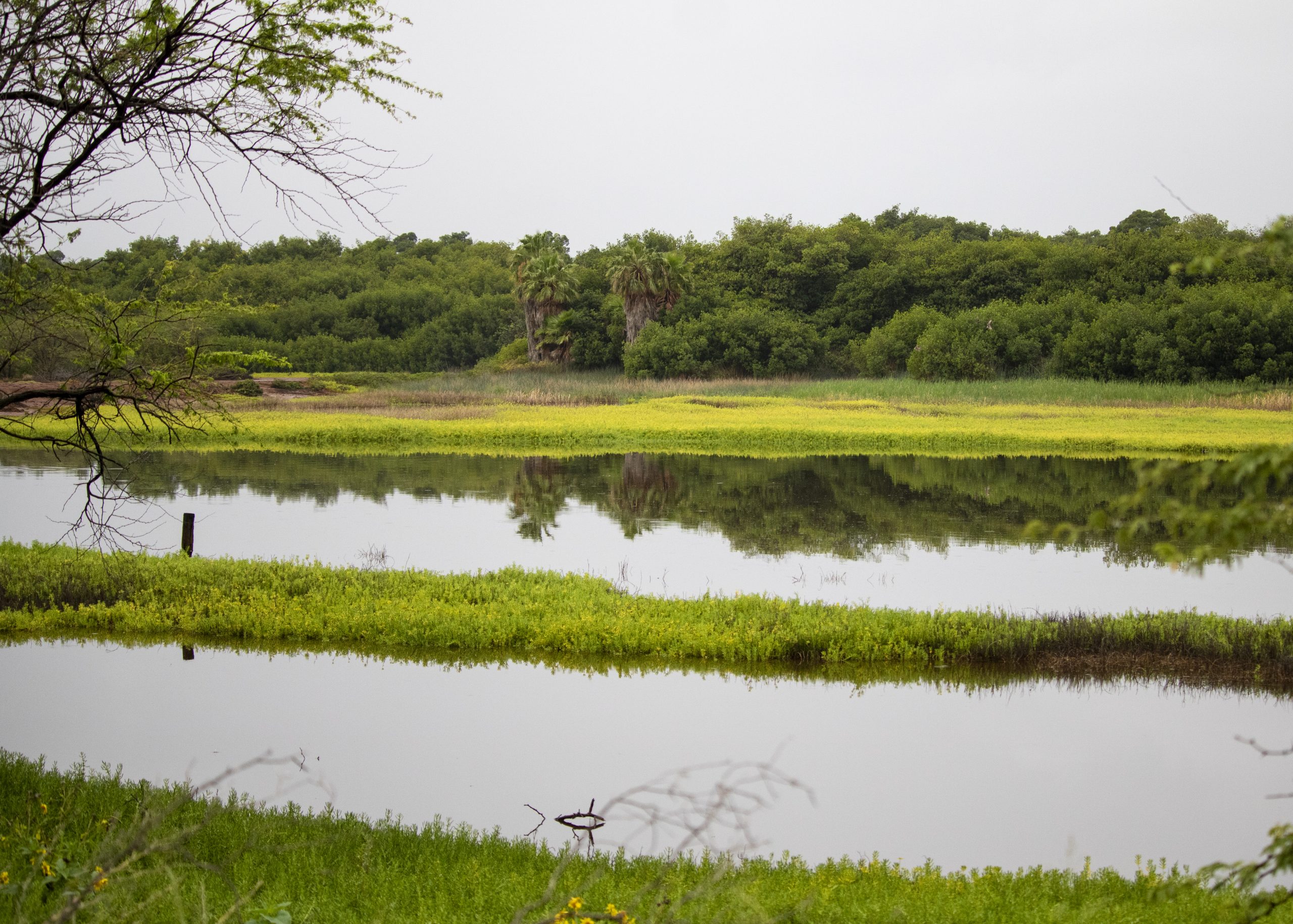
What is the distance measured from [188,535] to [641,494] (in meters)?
12.1

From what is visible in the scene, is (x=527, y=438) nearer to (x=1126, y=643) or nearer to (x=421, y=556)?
(x=421, y=556)

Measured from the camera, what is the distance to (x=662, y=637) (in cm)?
1309

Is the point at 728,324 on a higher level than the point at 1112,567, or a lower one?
higher

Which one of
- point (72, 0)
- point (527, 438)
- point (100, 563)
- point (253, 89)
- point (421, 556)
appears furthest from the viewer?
point (527, 438)

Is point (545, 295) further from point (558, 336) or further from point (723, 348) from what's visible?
point (723, 348)

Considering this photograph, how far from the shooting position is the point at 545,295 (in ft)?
250

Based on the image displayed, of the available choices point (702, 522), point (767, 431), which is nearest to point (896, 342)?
point (767, 431)

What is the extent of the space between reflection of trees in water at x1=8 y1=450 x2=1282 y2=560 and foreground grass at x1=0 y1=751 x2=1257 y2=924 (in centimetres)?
1272

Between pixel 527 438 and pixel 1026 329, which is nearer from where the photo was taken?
pixel 527 438

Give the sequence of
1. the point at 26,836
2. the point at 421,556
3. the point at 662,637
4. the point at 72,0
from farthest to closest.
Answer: the point at 421,556, the point at 662,637, the point at 72,0, the point at 26,836

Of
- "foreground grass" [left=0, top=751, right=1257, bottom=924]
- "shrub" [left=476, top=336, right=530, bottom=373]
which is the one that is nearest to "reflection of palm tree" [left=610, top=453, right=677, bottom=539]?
"foreground grass" [left=0, top=751, right=1257, bottom=924]

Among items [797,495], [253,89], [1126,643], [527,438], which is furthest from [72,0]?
[527,438]

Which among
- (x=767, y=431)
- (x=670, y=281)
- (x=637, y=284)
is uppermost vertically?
(x=670, y=281)

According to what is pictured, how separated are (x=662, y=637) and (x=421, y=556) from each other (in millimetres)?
7064
